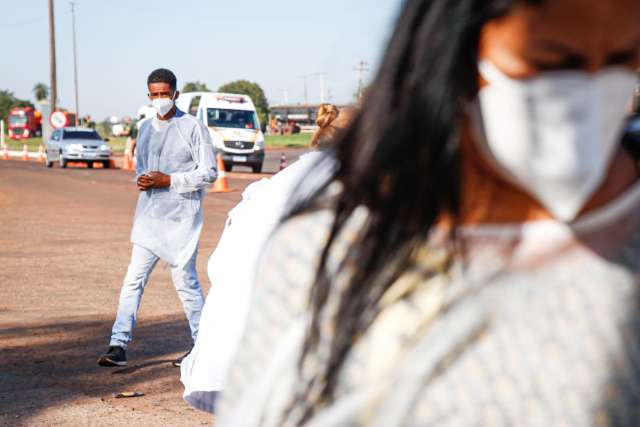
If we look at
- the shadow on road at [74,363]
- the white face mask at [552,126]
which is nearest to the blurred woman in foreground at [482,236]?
the white face mask at [552,126]

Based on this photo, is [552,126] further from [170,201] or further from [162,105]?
[162,105]

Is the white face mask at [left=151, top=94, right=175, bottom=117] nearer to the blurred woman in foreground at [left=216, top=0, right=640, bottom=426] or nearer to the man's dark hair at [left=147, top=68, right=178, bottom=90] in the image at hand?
the man's dark hair at [left=147, top=68, right=178, bottom=90]

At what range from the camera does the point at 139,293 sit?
23.9 feet

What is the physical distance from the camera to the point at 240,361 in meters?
1.66

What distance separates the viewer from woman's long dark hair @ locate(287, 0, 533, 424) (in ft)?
4.89

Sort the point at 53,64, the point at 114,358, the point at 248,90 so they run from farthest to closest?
the point at 248,90 < the point at 53,64 < the point at 114,358

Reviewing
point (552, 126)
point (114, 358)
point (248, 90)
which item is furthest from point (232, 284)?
point (248, 90)

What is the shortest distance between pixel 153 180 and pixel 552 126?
5.83 m

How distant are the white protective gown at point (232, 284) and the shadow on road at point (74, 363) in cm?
154

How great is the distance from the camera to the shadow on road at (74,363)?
245 inches

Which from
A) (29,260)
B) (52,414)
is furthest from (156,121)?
(29,260)

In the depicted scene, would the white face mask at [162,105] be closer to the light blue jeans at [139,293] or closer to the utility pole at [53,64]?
the light blue jeans at [139,293]

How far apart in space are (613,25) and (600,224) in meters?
0.28

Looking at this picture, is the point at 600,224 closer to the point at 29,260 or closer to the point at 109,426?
the point at 109,426
